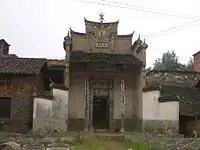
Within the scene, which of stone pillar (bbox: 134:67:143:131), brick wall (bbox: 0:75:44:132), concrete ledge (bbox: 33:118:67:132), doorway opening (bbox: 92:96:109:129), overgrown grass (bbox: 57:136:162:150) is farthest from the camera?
doorway opening (bbox: 92:96:109:129)

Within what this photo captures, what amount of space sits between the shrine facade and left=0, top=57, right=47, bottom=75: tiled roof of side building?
2.33 meters

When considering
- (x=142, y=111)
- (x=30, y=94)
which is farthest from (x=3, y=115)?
(x=142, y=111)

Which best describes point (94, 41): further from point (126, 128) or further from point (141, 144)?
point (141, 144)

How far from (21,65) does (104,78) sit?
5740 mm

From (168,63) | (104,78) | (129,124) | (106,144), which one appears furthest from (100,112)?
(168,63)

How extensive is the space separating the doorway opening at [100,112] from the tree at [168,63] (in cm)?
2617

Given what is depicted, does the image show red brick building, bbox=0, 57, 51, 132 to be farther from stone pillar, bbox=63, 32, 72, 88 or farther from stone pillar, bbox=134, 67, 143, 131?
stone pillar, bbox=134, 67, 143, 131

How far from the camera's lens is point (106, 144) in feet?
55.8

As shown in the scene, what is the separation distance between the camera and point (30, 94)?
76.7 feet

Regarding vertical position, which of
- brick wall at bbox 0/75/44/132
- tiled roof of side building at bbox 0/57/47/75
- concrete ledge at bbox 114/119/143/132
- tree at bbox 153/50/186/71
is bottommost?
concrete ledge at bbox 114/119/143/132

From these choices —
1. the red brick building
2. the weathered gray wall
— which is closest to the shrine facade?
the weathered gray wall

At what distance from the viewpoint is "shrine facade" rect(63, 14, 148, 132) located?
23531mm

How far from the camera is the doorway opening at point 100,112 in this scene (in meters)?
24.6

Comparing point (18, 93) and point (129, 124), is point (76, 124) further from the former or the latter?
point (18, 93)
